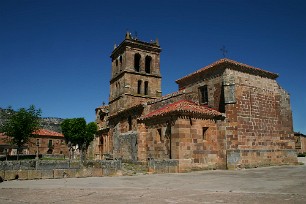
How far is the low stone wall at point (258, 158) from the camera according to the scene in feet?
56.3

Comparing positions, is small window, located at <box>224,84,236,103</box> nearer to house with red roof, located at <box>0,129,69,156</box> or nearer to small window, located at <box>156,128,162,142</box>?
small window, located at <box>156,128,162,142</box>

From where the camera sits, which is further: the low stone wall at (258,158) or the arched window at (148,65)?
the arched window at (148,65)

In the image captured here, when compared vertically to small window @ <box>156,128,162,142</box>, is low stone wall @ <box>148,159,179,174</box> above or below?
below

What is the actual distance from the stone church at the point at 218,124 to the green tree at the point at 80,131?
17.9 m

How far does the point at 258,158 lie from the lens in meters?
18.4

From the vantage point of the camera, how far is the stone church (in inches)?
652

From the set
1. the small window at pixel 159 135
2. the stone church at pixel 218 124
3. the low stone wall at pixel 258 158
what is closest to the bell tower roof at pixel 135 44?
the stone church at pixel 218 124

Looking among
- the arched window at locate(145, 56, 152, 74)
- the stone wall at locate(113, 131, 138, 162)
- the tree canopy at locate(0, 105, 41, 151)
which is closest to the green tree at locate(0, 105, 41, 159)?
the tree canopy at locate(0, 105, 41, 151)

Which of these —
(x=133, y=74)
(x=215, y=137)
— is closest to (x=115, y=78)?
(x=133, y=74)

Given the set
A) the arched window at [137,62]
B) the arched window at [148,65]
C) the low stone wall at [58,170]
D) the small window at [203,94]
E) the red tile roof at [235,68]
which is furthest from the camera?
the arched window at [148,65]

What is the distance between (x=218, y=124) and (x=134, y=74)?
1597 cm

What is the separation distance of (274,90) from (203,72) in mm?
6074

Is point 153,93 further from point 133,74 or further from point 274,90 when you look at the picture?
point 274,90

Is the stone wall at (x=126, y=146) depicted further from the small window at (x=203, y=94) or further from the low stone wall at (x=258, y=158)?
the low stone wall at (x=258, y=158)
